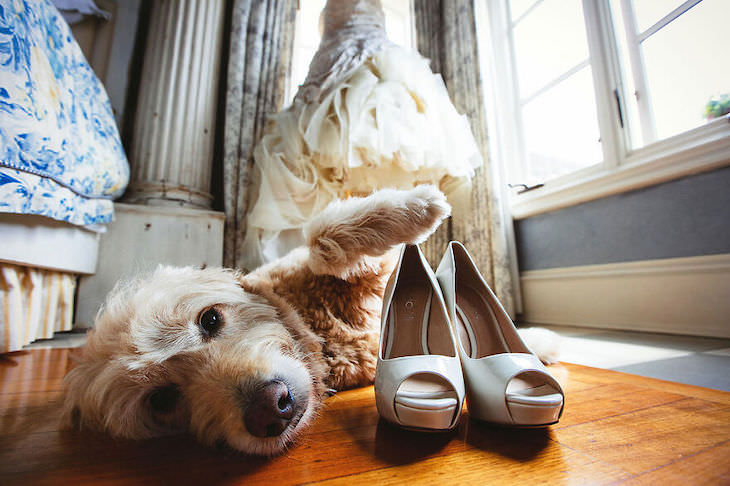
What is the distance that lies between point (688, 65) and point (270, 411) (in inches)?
95.1

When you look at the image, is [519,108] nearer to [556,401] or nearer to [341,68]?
[341,68]

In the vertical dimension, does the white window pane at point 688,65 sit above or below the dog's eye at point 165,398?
above

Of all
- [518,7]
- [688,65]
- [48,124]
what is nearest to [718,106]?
[688,65]

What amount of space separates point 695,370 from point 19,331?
91.0 inches

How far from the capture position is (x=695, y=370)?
92 cm

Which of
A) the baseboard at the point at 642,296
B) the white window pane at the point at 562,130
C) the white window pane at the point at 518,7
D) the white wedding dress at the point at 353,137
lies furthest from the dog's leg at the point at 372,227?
the white window pane at the point at 518,7

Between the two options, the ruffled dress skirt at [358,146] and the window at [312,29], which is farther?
the window at [312,29]

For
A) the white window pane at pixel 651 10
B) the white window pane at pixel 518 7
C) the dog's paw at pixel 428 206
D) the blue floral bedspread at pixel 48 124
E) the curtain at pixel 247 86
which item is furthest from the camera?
the white window pane at pixel 518 7

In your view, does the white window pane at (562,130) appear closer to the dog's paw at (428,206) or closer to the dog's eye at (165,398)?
the dog's paw at (428,206)

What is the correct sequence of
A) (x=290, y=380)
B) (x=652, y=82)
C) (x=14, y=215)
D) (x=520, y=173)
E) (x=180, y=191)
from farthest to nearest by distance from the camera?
(x=520, y=173) → (x=180, y=191) → (x=652, y=82) → (x=14, y=215) → (x=290, y=380)

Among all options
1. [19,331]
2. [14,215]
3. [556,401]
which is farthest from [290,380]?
[19,331]

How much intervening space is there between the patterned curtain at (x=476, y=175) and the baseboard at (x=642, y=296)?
256 mm

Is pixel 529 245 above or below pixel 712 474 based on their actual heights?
above

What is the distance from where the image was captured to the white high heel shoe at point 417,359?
0.48 metres
